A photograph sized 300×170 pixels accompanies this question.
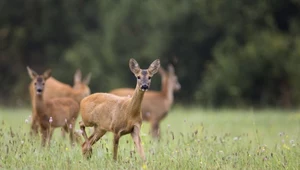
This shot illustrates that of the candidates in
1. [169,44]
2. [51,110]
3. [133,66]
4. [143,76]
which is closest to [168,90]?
[51,110]

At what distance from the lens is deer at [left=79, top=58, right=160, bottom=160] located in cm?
926

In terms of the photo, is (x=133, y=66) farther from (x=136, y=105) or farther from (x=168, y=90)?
(x=168, y=90)

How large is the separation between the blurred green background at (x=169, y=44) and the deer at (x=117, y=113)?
17677 mm

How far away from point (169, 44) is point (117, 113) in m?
22.0

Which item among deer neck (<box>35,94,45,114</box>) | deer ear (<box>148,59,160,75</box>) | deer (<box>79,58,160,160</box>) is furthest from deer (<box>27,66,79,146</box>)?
deer ear (<box>148,59,160,75</box>)

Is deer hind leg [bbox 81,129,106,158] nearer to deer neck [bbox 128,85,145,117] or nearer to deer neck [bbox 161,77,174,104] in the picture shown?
deer neck [bbox 128,85,145,117]

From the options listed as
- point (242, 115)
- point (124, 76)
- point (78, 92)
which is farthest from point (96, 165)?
point (124, 76)

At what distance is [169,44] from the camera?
103 feet

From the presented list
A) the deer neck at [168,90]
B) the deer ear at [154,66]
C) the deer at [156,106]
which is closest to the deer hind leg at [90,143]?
the deer ear at [154,66]

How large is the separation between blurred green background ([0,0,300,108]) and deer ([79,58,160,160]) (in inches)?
696

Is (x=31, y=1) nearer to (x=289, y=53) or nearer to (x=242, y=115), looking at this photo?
(x=289, y=53)

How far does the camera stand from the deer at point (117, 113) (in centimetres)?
926

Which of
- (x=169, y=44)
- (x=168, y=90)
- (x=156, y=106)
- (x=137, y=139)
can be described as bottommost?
(x=137, y=139)

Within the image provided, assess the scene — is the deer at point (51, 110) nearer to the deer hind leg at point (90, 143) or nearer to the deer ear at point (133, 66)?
the deer hind leg at point (90, 143)
